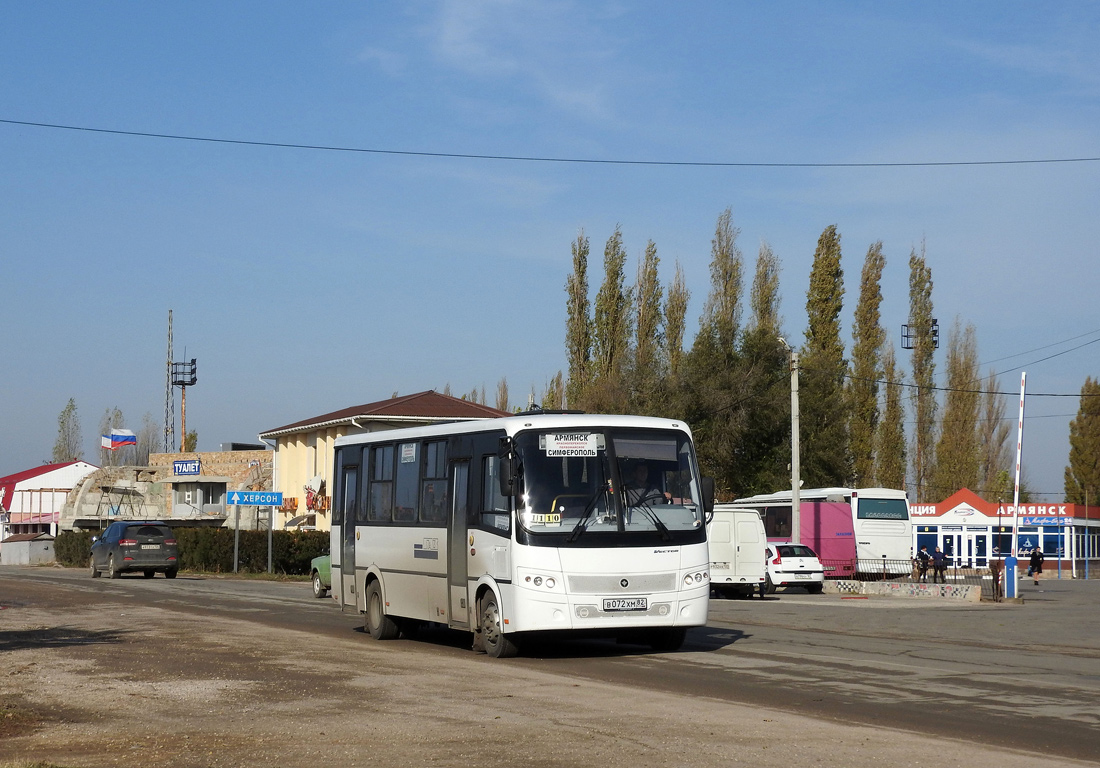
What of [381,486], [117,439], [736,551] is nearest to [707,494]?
[381,486]

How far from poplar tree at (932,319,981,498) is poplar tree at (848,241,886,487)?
6.68 m

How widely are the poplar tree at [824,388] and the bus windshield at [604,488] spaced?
143 ft

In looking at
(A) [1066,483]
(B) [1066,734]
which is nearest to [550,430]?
(B) [1066,734]

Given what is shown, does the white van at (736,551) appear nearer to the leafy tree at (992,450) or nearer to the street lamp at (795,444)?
the street lamp at (795,444)

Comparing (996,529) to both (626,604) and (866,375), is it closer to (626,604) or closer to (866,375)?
(866,375)

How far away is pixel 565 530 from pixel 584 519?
0.26 meters

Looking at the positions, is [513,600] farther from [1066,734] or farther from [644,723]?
[1066,734]

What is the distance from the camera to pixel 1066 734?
9594 millimetres

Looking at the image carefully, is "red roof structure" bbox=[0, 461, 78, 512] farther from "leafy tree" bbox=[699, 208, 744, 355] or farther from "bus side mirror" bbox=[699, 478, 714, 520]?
"bus side mirror" bbox=[699, 478, 714, 520]

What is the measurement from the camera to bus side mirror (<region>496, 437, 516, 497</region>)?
14945mm

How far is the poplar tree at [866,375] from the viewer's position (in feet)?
219

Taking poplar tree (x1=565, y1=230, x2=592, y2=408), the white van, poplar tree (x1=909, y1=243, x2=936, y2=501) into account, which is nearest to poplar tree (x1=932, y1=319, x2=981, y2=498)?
poplar tree (x1=909, y1=243, x2=936, y2=501)

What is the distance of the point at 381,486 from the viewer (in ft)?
61.4

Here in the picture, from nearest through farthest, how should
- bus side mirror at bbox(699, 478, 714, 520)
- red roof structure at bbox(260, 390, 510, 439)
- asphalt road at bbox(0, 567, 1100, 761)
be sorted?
asphalt road at bbox(0, 567, 1100, 761)
bus side mirror at bbox(699, 478, 714, 520)
red roof structure at bbox(260, 390, 510, 439)
